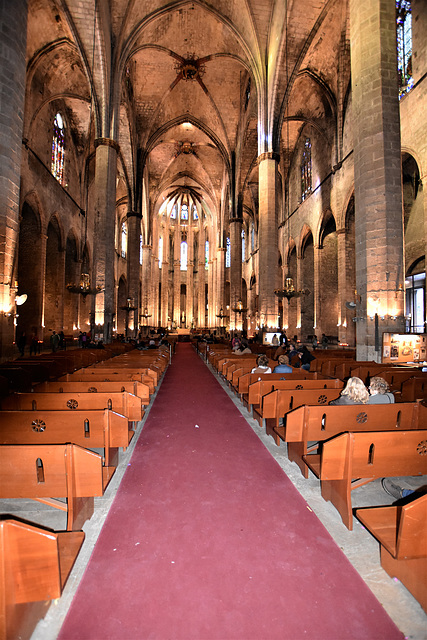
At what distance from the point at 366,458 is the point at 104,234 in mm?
15206

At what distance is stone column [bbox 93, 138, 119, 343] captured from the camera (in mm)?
15031

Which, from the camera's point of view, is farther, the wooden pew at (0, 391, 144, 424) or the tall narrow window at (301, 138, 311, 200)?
the tall narrow window at (301, 138, 311, 200)

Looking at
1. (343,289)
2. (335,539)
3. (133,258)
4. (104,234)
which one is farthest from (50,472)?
(133,258)

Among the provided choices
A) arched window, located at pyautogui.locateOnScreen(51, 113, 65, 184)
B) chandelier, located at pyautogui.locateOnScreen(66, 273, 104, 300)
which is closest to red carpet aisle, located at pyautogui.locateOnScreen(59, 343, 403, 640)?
chandelier, located at pyautogui.locateOnScreen(66, 273, 104, 300)

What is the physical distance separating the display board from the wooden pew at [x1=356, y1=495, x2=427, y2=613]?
731 centimetres

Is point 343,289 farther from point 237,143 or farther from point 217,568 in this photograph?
point 237,143

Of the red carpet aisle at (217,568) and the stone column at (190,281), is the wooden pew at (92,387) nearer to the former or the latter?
the red carpet aisle at (217,568)

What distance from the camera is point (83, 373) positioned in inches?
227

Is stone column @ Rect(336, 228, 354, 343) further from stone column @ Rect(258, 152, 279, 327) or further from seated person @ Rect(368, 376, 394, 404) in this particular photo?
seated person @ Rect(368, 376, 394, 404)

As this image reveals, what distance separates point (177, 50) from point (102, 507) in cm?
2717

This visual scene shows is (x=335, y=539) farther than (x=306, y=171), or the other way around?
(x=306, y=171)

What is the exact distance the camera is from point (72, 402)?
3641 millimetres

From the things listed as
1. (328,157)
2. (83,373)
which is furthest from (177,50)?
(83,373)

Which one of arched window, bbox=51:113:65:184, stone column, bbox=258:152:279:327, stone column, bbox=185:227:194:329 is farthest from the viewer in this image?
stone column, bbox=185:227:194:329
